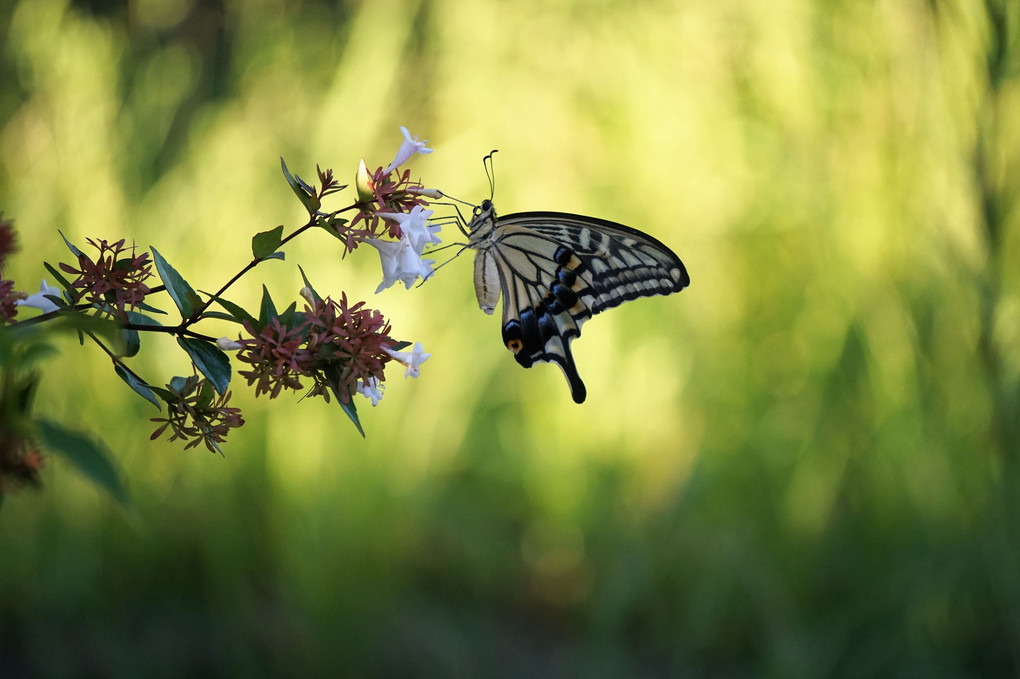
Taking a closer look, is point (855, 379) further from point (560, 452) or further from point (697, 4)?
point (697, 4)

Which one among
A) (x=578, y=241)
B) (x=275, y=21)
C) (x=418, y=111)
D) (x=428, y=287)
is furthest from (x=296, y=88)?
(x=578, y=241)

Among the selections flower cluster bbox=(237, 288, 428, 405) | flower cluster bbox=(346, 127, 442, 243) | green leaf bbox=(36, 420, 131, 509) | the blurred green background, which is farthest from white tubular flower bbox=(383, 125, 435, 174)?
the blurred green background

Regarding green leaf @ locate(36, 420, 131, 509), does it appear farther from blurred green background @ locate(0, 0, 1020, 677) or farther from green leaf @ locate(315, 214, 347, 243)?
blurred green background @ locate(0, 0, 1020, 677)

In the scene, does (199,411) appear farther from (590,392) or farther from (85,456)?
(590,392)

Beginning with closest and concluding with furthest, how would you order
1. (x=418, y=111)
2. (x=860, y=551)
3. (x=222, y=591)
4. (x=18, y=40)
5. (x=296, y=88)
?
(x=222, y=591) < (x=18, y=40) < (x=860, y=551) < (x=296, y=88) < (x=418, y=111)

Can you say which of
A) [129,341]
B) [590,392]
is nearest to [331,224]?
[129,341]
